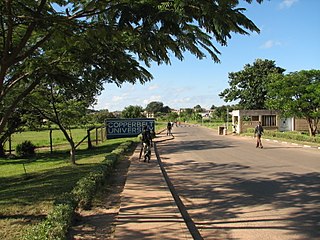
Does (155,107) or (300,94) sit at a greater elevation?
(155,107)

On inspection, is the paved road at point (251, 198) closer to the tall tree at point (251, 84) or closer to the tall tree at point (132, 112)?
the tall tree at point (251, 84)

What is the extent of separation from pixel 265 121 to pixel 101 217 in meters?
35.8

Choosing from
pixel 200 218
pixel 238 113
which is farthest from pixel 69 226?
pixel 238 113

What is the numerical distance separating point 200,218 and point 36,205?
11.6 feet

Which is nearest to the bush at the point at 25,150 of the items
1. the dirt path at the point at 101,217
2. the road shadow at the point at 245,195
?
the road shadow at the point at 245,195

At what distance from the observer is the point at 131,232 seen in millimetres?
5520

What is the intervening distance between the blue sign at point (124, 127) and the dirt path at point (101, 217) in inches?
1021

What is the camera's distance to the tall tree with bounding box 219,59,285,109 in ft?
148

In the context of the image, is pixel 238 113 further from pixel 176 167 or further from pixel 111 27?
pixel 111 27

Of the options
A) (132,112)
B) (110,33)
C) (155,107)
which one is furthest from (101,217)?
(155,107)

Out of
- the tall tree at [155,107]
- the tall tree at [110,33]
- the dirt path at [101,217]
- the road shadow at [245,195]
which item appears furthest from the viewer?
the tall tree at [155,107]

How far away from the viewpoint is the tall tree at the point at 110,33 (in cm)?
391

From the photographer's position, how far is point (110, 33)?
202 inches

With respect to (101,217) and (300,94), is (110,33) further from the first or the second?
(300,94)
